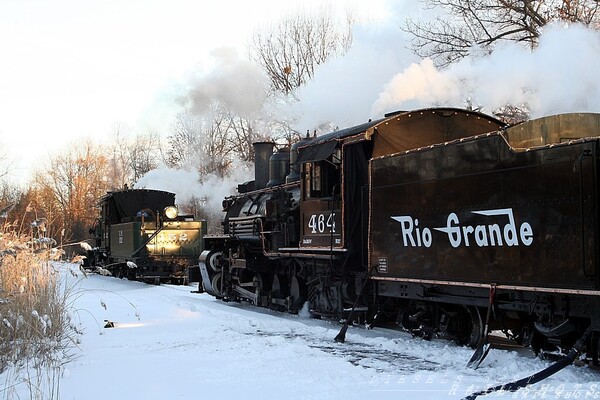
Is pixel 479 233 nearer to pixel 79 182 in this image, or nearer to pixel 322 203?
pixel 322 203

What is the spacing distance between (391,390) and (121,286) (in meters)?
15.7

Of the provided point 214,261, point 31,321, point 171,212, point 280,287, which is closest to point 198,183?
point 171,212

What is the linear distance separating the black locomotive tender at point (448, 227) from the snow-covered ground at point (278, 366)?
475 millimetres

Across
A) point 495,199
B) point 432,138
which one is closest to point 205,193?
point 432,138

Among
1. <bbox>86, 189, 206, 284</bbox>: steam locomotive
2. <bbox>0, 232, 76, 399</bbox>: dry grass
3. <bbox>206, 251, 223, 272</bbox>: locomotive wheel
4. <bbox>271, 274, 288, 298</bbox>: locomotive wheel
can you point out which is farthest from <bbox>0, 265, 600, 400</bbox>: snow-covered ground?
<bbox>86, 189, 206, 284</bbox>: steam locomotive

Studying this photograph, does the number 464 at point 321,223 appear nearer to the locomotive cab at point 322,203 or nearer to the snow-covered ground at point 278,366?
the locomotive cab at point 322,203

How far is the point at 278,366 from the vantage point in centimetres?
702

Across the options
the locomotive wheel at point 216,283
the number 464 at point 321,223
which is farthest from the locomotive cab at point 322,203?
the locomotive wheel at point 216,283

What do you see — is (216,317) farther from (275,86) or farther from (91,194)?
(91,194)

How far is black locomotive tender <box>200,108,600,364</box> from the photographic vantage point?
6.58m

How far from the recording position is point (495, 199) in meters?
7.40

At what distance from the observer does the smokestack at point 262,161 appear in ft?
49.1

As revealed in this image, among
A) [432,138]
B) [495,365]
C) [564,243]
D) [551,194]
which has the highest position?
[432,138]

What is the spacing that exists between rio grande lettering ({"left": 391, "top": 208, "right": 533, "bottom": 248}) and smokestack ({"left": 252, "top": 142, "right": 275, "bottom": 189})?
6.45 metres
